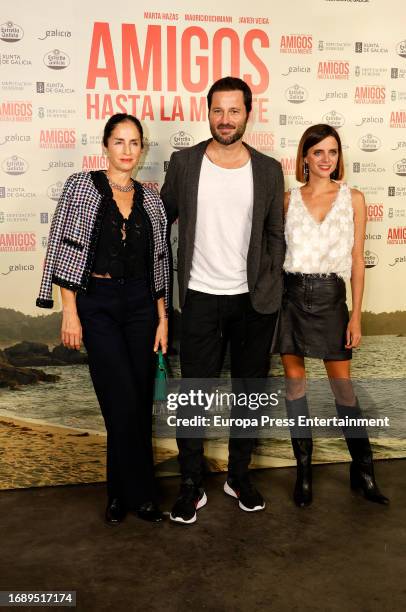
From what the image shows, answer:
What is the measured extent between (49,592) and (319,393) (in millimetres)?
1747

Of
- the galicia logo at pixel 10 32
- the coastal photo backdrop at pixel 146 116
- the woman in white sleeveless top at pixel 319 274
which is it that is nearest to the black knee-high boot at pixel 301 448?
the woman in white sleeveless top at pixel 319 274

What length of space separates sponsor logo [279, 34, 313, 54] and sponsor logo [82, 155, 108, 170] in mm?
1029

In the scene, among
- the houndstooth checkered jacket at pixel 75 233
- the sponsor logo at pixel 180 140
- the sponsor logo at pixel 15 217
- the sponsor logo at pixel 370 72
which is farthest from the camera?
the sponsor logo at pixel 370 72

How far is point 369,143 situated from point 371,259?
595mm

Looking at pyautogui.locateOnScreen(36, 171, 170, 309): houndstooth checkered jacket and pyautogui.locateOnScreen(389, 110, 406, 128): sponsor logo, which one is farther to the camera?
pyautogui.locateOnScreen(389, 110, 406, 128): sponsor logo

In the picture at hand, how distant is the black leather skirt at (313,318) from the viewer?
2.89 m

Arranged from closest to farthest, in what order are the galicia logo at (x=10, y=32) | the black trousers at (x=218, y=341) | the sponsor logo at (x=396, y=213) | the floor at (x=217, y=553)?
1. the floor at (x=217, y=553)
2. the black trousers at (x=218, y=341)
3. the galicia logo at (x=10, y=32)
4. the sponsor logo at (x=396, y=213)

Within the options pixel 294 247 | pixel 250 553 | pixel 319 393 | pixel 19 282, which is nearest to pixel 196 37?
pixel 294 247

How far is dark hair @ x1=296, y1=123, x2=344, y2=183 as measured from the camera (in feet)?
9.29

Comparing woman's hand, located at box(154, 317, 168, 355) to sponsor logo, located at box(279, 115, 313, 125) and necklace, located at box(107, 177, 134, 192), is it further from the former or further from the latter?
sponsor logo, located at box(279, 115, 313, 125)

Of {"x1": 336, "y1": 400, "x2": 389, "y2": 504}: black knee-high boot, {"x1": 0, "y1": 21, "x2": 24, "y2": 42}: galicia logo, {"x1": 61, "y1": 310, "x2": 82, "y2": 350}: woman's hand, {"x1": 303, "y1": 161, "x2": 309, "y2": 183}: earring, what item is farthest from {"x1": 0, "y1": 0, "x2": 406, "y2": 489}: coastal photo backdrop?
{"x1": 61, "y1": 310, "x2": 82, "y2": 350}: woman's hand

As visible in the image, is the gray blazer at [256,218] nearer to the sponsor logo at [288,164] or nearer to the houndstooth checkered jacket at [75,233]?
the houndstooth checkered jacket at [75,233]

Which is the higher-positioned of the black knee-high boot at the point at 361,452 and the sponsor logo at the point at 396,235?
the sponsor logo at the point at 396,235

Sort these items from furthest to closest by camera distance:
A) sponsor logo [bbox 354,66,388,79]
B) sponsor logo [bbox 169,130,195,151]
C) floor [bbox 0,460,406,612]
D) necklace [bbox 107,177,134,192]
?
sponsor logo [bbox 354,66,388,79] < sponsor logo [bbox 169,130,195,151] < necklace [bbox 107,177,134,192] < floor [bbox 0,460,406,612]
